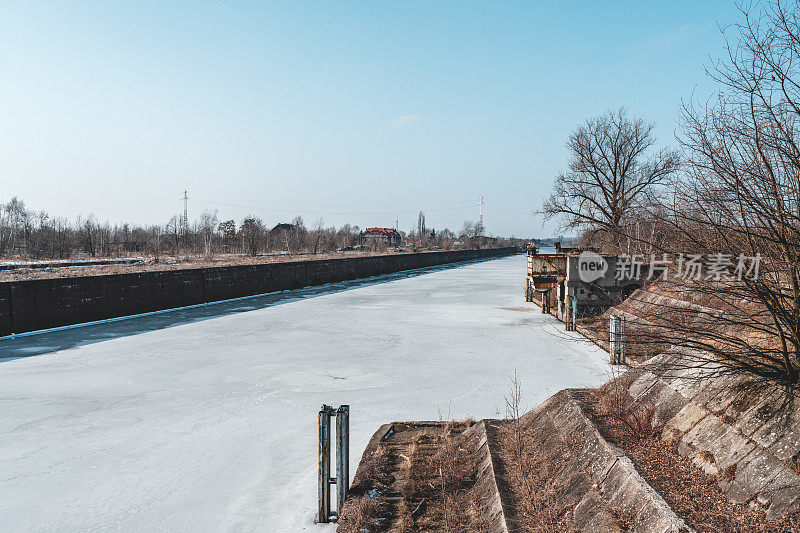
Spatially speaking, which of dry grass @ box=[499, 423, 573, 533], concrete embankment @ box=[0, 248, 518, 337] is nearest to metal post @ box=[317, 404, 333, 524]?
dry grass @ box=[499, 423, 573, 533]

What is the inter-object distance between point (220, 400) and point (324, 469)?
162 inches

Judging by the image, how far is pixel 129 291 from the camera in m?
18.2

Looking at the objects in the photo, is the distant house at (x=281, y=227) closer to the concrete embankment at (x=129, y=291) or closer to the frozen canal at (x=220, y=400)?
the concrete embankment at (x=129, y=291)

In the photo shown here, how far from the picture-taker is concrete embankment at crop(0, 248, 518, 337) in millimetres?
14727

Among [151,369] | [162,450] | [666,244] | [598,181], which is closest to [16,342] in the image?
[151,369]

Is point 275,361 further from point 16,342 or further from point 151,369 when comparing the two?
point 16,342

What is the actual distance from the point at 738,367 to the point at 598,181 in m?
42.3

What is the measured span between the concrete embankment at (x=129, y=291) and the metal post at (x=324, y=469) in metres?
13.7

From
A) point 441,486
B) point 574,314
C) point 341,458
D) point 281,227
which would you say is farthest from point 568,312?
point 281,227

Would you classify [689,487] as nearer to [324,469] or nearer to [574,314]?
[324,469]

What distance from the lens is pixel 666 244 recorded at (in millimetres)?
4953

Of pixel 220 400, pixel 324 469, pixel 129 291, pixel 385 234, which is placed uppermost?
pixel 385 234

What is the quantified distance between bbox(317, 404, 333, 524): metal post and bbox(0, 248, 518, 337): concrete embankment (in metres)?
13.7

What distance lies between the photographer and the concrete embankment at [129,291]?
48.3ft
